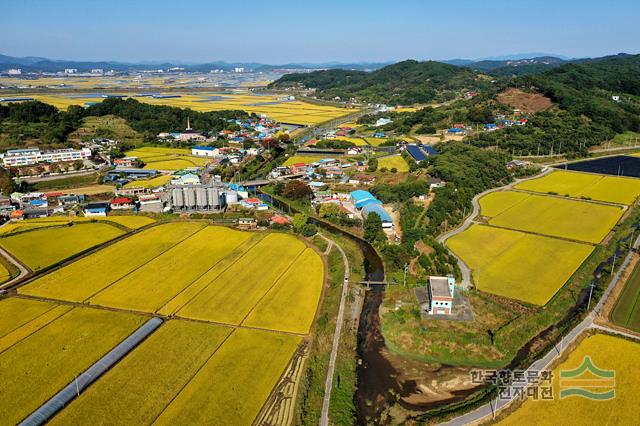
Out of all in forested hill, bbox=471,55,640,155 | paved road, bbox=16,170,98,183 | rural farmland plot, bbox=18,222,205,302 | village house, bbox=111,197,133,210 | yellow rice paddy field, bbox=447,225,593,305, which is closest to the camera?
rural farmland plot, bbox=18,222,205,302

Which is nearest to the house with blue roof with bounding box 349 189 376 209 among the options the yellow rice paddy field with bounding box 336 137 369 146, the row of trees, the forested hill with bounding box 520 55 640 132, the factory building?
the factory building

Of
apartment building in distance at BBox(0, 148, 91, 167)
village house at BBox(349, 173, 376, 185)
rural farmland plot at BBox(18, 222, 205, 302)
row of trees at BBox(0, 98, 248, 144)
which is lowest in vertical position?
rural farmland plot at BBox(18, 222, 205, 302)

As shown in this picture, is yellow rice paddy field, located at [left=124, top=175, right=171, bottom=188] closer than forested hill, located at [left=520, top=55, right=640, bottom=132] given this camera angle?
Yes

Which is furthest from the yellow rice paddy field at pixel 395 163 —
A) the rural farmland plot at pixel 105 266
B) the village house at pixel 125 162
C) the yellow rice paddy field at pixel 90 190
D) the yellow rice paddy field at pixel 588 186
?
the yellow rice paddy field at pixel 90 190

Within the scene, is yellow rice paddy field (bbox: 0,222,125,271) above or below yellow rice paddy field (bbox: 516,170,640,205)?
below

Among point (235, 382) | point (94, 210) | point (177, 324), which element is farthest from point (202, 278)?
point (94, 210)

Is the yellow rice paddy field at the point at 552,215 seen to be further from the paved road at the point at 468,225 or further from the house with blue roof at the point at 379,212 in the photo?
the house with blue roof at the point at 379,212

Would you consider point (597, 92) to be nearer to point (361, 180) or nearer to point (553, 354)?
point (361, 180)

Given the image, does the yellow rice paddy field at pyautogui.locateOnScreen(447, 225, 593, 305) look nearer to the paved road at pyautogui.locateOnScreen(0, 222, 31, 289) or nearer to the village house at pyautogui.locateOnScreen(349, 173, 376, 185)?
the village house at pyautogui.locateOnScreen(349, 173, 376, 185)
